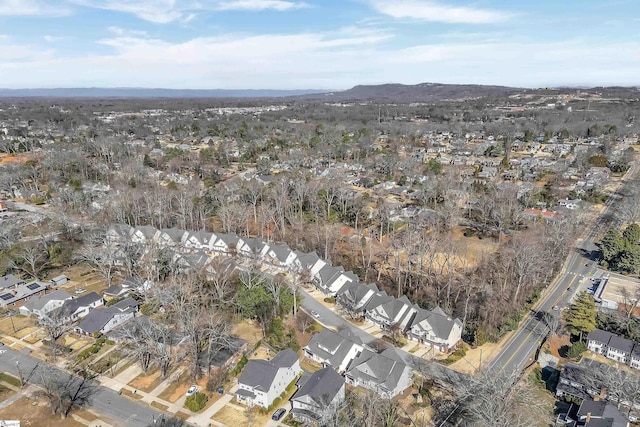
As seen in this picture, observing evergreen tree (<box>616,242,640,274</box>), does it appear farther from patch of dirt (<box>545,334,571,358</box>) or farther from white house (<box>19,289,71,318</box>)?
white house (<box>19,289,71,318</box>)

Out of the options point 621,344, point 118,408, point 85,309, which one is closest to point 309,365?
point 118,408

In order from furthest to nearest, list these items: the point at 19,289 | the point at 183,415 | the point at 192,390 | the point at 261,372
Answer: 1. the point at 19,289
2. the point at 192,390
3. the point at 261,372
4. the point at 183,415

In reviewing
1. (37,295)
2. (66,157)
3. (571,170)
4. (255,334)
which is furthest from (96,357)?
(571,170)

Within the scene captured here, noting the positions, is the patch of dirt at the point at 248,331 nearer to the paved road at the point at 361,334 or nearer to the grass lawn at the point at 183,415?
the paved road at the point at 361,334

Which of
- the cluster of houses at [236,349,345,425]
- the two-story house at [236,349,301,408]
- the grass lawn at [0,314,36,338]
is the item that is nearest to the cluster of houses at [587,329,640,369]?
the cluster of houses at [236,349,345,425]

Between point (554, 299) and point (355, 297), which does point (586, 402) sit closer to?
point (554, 299)

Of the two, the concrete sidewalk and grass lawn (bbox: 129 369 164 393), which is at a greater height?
grass lawn (bbox: 129 369 164 393)

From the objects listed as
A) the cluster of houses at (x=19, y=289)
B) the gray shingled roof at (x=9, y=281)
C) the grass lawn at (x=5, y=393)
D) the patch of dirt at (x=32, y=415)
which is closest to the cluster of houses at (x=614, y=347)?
the patch of dirt at (x=32, y=415)
